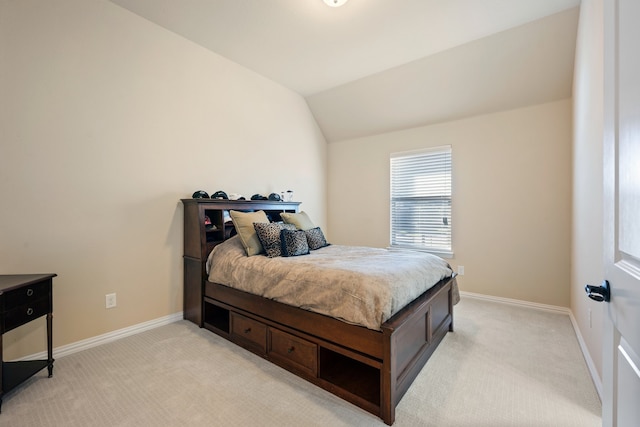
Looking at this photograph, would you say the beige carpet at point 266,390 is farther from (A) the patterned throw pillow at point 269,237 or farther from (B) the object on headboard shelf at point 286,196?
(B) the object on headboard shelf at point 286,196

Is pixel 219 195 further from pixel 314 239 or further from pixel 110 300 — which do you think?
pixel 110 300

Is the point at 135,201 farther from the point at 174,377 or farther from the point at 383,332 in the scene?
the point at 383,332

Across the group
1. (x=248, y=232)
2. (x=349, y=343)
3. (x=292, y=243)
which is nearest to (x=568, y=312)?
(x=349, y=343)

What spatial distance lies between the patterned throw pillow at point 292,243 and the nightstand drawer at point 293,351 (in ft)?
2.40

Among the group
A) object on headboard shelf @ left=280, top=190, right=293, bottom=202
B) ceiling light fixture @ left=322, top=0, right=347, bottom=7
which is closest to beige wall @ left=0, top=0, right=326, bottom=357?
object on headboard shelf @ left=280, top=190, right=293, bottom=202

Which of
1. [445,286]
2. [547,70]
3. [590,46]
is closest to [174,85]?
[445,286]

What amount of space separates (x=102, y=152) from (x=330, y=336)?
8.18 ft

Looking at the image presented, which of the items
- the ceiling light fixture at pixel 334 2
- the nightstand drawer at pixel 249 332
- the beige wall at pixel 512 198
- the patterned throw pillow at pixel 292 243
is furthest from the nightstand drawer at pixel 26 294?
the beige wall at pixel 512 198

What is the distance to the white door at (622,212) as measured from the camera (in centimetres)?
66

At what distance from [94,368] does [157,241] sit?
1.15 meters

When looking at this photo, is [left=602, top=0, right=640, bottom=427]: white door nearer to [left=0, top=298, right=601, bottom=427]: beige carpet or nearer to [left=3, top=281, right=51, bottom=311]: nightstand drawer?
[left=0, top=298, right=601, bottom=427]: beige carpet

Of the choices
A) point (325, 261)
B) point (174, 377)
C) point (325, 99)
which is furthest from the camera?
point (325, 99)

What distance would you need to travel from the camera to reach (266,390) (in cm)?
179

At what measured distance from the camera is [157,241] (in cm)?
281
